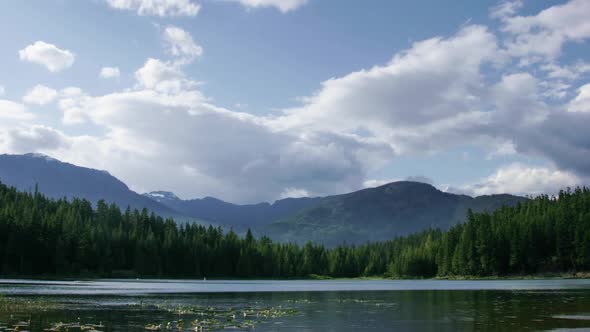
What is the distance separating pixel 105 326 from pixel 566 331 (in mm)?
32134

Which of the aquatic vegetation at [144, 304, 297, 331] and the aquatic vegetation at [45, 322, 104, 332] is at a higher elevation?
the aquatic vegetation at [45, 322, 104, 332]

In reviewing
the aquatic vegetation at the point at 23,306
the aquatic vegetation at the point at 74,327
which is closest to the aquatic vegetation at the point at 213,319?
the aquatic vegetation at the point at 74,327

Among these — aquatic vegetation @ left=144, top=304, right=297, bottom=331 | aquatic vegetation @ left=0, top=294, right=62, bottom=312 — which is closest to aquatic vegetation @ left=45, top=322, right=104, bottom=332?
aquatic vegetation @ left=144, top=304, right=297, bottom=331

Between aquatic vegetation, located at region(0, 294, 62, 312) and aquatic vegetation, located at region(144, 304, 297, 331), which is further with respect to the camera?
aquatic vegetation, located at region(0, 294, 62, 312)

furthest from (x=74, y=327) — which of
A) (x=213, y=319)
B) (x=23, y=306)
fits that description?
(x=23, y=306)

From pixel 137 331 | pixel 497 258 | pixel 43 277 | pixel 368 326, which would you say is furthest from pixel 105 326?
pixel 497 258

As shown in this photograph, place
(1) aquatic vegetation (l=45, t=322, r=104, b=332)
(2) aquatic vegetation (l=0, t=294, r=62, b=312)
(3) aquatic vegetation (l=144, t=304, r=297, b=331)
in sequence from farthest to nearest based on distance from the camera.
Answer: (2) aquatic vegetation (l=0, t=294, r=62, b=312) → (3) aquatic vegetation (l=144, t=304, r=297, b=331) → (1) aquatic vegetation (l=45, t=322, r=104, b=332)

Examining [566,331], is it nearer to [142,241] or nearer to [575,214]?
[575,214]

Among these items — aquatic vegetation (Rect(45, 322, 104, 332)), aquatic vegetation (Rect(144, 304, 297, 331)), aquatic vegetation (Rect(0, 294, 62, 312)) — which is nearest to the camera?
aquatic vegetation (Rect(45, 322, 104, 332))

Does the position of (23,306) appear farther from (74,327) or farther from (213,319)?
(213,319)

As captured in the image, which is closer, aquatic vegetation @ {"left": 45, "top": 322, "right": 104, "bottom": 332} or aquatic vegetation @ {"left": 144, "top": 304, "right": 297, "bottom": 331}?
aquatic vegetation @ {"left": 45, "top": 322, "right": 104, "bottom": 332}

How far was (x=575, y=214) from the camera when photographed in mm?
181125

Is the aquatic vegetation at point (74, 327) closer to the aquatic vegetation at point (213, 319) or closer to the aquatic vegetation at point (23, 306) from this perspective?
the aquatic vegetation at point (213, 319)

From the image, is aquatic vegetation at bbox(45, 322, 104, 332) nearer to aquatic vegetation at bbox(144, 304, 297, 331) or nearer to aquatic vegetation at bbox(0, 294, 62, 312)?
aquatic vegetation at bbox(144, 304, 297, 331)
